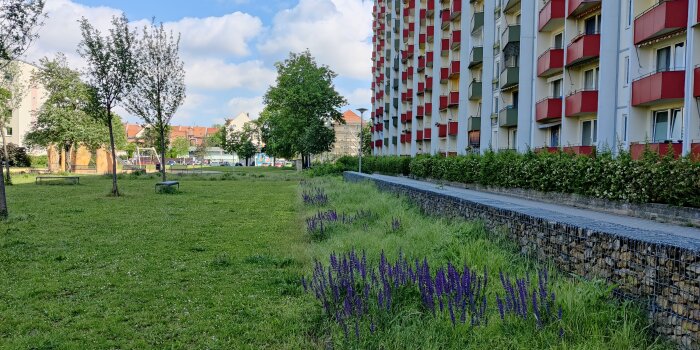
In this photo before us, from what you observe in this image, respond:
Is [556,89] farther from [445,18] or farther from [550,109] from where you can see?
[445,18]

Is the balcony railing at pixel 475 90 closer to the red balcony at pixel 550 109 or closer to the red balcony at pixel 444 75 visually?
the red balcony at pixel 444 75

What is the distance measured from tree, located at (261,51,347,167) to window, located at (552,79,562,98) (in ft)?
127

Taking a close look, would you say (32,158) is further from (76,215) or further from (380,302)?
(380,302)

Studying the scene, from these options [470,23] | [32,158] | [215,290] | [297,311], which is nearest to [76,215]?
[215,290]

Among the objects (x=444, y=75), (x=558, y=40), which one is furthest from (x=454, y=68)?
(x=558, y=40)

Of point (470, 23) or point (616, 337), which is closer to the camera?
point (616, 337)

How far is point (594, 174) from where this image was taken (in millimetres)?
14836

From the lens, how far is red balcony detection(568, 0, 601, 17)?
21641 millimetres

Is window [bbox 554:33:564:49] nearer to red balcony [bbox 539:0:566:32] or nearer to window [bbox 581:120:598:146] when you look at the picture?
red balcony [bbox 539:0:566:32]

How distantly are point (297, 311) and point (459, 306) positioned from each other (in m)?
1.85

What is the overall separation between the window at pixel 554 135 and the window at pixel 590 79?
314cm

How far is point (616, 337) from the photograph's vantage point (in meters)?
3.67

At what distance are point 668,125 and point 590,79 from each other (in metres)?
5.58

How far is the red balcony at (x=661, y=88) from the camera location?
16797mm
